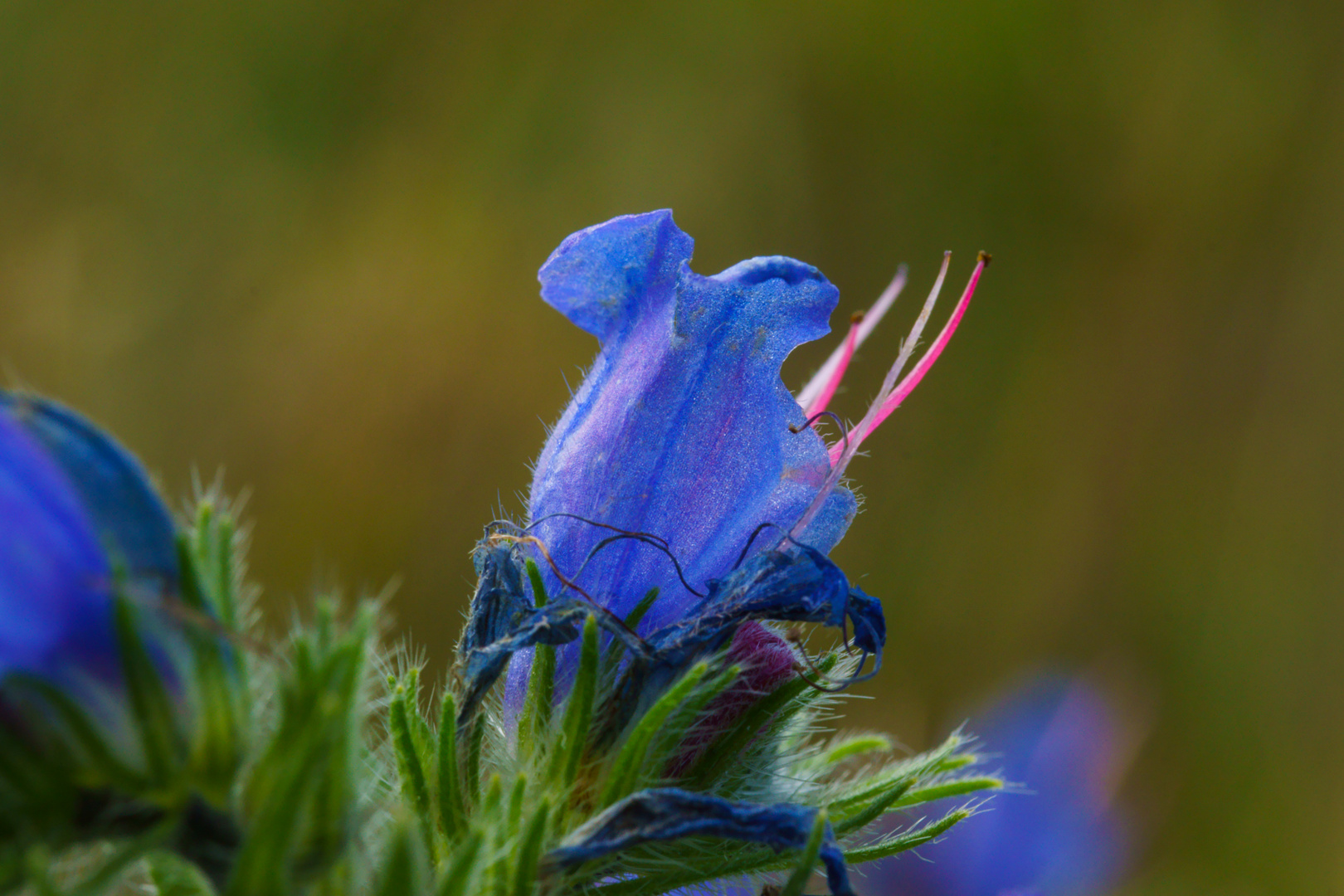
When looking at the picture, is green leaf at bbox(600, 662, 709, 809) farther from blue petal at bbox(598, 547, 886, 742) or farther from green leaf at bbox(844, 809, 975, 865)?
green leaf at bbox(844, 809, 975, 865)

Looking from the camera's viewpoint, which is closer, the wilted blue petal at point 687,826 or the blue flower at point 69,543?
the blue flower at point 69,543

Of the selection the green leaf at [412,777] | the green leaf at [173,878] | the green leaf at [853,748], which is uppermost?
the green leaf at [853,748]

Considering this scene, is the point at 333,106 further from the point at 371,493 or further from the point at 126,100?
the point at 371,493

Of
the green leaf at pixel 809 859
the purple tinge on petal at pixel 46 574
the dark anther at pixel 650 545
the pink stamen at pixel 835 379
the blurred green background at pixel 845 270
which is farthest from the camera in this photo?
the blurred green background at pixel 845 270

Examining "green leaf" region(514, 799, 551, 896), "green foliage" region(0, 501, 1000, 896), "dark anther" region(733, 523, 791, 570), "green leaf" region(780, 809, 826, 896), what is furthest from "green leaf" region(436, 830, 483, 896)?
"dark anther" region(733, 523, 791, 570)

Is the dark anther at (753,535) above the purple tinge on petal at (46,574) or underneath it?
above

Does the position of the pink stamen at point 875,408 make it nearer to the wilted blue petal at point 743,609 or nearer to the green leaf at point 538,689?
the wilted blue petal at point 743,609

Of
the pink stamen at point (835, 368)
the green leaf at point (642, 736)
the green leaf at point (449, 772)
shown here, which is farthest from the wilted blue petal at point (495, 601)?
the pink stamen at point (835, 368)
